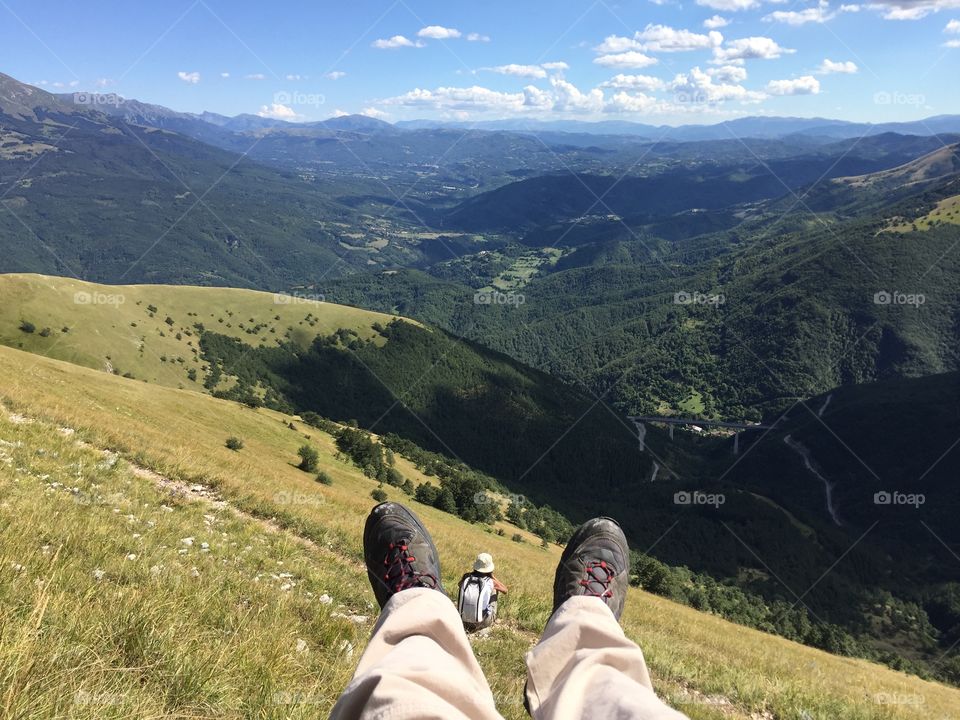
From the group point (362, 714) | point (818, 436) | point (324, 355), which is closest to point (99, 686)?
point (362, 714)

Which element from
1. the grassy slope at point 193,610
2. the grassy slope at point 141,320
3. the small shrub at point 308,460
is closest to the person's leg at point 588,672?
the grassy slope at point 193,610

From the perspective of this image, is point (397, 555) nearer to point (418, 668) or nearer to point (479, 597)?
point (479, 597)

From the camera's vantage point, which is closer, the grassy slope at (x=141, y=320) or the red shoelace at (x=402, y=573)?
the red shoelace at (x=402, y=573)

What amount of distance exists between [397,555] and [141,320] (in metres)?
131

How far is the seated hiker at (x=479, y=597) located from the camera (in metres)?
7.15

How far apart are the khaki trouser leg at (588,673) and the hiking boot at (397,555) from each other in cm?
158

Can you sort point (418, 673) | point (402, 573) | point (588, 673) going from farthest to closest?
point (402, 573)
point (588, 673)
point (418, 673)

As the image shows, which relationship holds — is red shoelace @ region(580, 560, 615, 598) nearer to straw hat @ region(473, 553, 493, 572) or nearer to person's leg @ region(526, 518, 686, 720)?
person's leg @ region(526, 518, 686, 720)

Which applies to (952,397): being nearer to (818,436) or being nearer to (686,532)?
(818,436)

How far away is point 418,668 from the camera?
3078mm

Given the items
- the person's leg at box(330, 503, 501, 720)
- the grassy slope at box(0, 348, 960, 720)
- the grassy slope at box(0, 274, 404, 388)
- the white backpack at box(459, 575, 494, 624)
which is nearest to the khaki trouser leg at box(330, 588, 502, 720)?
the person's leg at box(330, 503, 501, 720)

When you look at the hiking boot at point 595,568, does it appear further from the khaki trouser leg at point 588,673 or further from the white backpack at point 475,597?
the white backpack at point 475,597

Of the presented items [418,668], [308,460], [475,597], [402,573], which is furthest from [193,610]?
[308,460]

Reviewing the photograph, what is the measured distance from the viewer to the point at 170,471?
12000 millimetres
